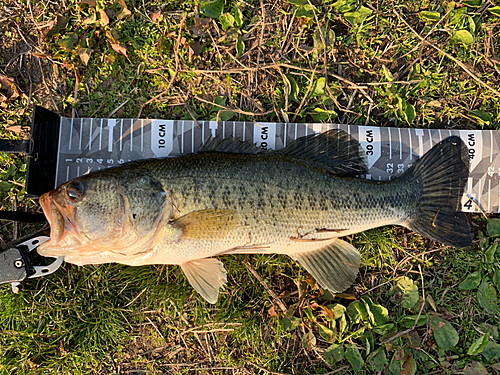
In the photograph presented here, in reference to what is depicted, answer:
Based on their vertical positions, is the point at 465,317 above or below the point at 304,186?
below

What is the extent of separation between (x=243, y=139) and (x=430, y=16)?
2570 mm

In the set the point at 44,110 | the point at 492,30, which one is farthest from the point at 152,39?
the point at 492,30

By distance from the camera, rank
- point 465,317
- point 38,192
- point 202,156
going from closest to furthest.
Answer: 1. point 202,156
2. point 38,192
3. point 465,317

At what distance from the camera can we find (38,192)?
3.29m

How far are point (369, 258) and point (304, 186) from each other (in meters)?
1.25

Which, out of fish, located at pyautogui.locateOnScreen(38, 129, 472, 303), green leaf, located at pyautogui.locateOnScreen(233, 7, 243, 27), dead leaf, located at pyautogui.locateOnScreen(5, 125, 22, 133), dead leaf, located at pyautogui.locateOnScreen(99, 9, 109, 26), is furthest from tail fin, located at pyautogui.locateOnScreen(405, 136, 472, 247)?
dead leaf, located at pyautogui.locateOnScreen(5, 125, 22, 133)

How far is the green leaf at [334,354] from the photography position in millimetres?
3381

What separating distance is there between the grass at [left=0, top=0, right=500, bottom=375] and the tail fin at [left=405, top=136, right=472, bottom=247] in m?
0.33

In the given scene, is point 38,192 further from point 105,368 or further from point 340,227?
point 340,227

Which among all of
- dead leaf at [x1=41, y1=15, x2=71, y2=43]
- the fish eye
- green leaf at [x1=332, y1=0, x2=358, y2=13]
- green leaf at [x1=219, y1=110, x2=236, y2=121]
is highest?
green leaf at [x1=332, y1=0, x2=358, y2=13]

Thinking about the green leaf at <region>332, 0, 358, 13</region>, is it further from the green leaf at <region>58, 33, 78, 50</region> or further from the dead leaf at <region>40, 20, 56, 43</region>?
the dead leaf at <region>40, 20, 56, 43</region>

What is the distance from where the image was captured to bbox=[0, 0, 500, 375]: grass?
3.40 m

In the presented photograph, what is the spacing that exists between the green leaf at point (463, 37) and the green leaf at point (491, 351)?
3360 millimetres

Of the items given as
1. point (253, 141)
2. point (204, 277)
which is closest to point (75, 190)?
point (204, 277)
